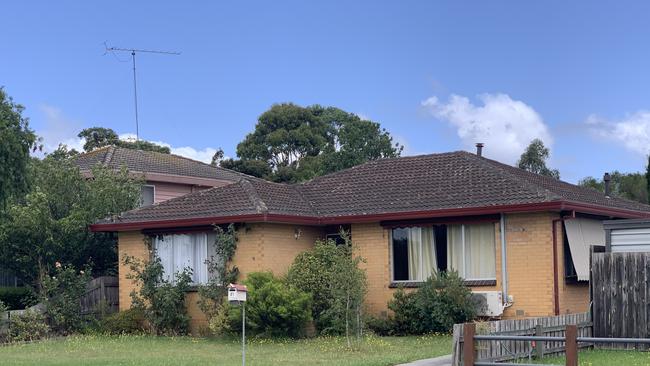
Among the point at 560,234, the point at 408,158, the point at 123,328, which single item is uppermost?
the point at 408,158

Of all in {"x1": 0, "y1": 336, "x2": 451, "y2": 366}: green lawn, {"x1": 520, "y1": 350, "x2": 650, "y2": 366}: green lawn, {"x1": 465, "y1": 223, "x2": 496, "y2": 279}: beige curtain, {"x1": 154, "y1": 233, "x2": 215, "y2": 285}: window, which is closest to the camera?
{"x1": 520, "y1": 350, "x2": 650, "y2": 366}: green lawn

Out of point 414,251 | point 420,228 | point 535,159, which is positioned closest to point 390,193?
point 420,228

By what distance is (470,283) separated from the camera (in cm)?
2169

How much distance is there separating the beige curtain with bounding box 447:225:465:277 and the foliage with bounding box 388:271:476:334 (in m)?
0.58

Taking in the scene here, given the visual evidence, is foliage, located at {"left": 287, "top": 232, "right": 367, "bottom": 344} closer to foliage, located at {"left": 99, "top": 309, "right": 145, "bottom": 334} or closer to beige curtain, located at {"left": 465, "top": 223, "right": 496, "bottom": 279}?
beige curtain, located at {"left": 465, "top": 223, "right": 496, "bottom": 279}

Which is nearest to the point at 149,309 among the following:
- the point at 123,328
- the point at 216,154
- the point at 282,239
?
the point at 123,328

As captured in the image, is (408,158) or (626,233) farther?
(408,158)

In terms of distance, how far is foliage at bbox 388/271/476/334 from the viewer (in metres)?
20.9

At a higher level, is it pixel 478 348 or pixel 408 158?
pixel 408 158

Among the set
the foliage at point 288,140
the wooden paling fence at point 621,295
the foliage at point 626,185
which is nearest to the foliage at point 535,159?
the foliage at point 626,185

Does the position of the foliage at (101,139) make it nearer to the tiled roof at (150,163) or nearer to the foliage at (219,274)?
the tiled roof at (150,163)

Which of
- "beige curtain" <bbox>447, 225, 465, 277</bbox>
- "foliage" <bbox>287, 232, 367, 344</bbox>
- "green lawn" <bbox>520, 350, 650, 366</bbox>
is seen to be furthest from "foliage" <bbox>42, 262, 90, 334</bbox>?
"green lawn" <bbox>520, 350, 650, 366</bbox>

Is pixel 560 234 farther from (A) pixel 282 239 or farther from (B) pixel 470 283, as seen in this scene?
(A) pixel 282 239

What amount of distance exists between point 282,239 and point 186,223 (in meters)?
2.39
